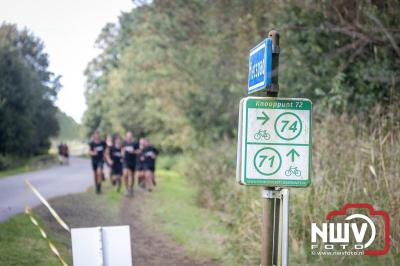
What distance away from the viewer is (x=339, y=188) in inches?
370

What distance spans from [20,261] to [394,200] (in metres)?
4.88

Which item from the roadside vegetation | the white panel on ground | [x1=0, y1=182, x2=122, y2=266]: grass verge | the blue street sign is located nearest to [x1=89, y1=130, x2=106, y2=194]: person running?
the roadside vegetation

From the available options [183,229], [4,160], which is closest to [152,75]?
[183,229]

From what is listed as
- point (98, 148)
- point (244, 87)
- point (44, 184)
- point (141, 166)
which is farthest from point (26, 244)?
point (141, 166)

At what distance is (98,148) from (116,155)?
137 cm

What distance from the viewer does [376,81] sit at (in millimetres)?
12047

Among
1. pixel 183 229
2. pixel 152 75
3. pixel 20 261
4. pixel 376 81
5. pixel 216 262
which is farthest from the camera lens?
pixel 152 75

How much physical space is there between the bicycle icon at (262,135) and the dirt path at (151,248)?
5.15 metres

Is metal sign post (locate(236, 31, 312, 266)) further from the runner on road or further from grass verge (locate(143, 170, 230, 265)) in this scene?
the runner on road

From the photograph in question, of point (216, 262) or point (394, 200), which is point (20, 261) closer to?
point (216, 262)

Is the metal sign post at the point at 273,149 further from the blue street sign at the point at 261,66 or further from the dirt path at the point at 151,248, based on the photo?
the dirt path at the point at 151,248

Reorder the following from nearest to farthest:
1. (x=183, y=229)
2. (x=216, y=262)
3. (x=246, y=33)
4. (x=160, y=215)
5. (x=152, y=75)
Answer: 1. (x=216, y=262)
2. (x=183, y=229)
3. (x=160, y=215)
4. (x=246, y=33)
5. (x=152, y=75)

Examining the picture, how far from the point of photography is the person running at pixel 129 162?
17.9 metres

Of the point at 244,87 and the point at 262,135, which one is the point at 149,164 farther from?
the point at 262,135
